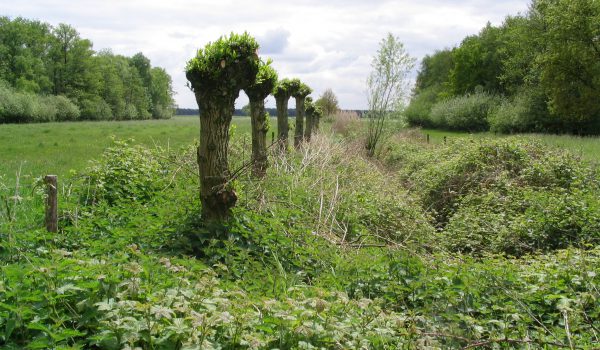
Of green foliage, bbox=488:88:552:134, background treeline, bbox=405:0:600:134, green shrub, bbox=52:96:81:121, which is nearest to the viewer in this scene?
background treeline, bbox=405:0:600:134

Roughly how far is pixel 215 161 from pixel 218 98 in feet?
2.78

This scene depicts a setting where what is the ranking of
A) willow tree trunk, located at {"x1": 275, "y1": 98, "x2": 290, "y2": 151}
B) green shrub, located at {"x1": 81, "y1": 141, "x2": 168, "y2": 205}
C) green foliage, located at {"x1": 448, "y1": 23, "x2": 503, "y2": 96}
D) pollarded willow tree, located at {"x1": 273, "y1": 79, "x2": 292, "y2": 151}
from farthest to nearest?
green foliage, located at {"x1": 448, "y1": 23, "x2": 503, "y2": 96}
pollarded willow tree, located at {"x1": 273, "y1": 79, "x2": 292, "y2": 151}
willow tree trunk, located at {"x1": 275, "y1": 98, "x2": 290, "y2": 151}
green shrub, located at {"x1": 81, "y1": 141, "x2": 168, "y2": 205}

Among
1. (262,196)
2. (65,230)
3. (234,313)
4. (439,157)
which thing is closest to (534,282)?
(234,313)

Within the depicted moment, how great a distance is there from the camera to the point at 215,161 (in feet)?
21.6

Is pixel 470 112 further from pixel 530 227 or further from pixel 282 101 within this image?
pixel 530 227

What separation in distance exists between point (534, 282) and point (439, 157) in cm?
1173

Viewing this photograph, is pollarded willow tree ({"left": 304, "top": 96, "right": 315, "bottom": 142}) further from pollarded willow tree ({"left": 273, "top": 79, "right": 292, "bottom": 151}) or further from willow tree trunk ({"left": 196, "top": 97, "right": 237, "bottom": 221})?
willow tree trunk ({"left": 196, "top": 97, "right": 237, "bottom": 221})

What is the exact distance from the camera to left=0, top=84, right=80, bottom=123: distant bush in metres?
38.0

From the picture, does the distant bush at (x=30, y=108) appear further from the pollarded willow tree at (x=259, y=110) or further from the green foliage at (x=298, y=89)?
the pollarded willow tree at (x=259, y=110)

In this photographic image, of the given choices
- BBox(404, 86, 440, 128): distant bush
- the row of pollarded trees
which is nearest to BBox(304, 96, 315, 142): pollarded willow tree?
the row of pollarded trees

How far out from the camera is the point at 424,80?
76.6 m

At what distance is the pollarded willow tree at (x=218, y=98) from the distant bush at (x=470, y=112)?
39.2 m

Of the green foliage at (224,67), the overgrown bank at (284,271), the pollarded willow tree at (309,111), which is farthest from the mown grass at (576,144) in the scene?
the green foliage at (224,67)

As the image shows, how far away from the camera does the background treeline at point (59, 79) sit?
4278 centimetres
